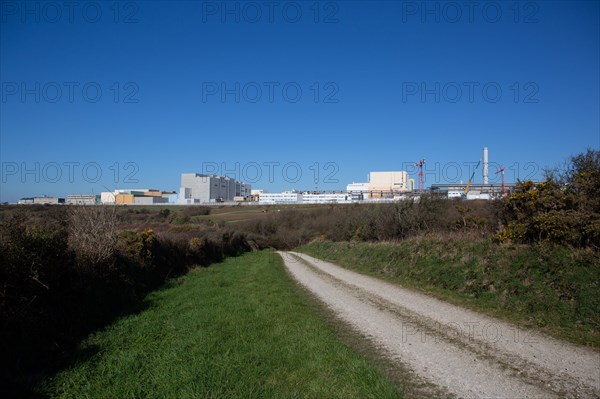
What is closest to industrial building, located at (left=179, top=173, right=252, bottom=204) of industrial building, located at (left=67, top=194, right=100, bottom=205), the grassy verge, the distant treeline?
the distant treeline

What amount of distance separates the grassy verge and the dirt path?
3.01ft

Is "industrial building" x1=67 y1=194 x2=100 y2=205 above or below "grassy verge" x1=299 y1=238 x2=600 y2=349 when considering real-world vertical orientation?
above

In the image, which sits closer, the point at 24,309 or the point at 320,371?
the point at 320,371

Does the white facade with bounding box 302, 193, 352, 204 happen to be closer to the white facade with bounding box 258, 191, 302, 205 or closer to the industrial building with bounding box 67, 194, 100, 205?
the white facade with bounding box 258, 191, 302, 205

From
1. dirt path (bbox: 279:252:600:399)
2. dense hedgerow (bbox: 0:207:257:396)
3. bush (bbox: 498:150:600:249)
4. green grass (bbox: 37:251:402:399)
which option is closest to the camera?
dirt path (bbox: 279:252:600:399)

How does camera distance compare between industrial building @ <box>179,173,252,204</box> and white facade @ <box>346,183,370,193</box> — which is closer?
industrial building @ <box>179,173,252,204</box>

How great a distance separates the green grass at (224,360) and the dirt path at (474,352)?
3.19ft

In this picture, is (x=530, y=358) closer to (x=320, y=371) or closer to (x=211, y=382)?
(x=320, y=371)

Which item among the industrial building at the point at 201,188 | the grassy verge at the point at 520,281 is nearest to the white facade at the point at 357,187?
the industrial building at the point at 201,188

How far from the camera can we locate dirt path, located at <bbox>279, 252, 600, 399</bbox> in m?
5.43

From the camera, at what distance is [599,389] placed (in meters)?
5.28

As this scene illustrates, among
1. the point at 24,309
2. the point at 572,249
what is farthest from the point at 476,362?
the point at 24,309

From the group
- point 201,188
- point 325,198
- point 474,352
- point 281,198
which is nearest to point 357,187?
point 325,198

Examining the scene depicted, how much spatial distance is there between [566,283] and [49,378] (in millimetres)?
11783
